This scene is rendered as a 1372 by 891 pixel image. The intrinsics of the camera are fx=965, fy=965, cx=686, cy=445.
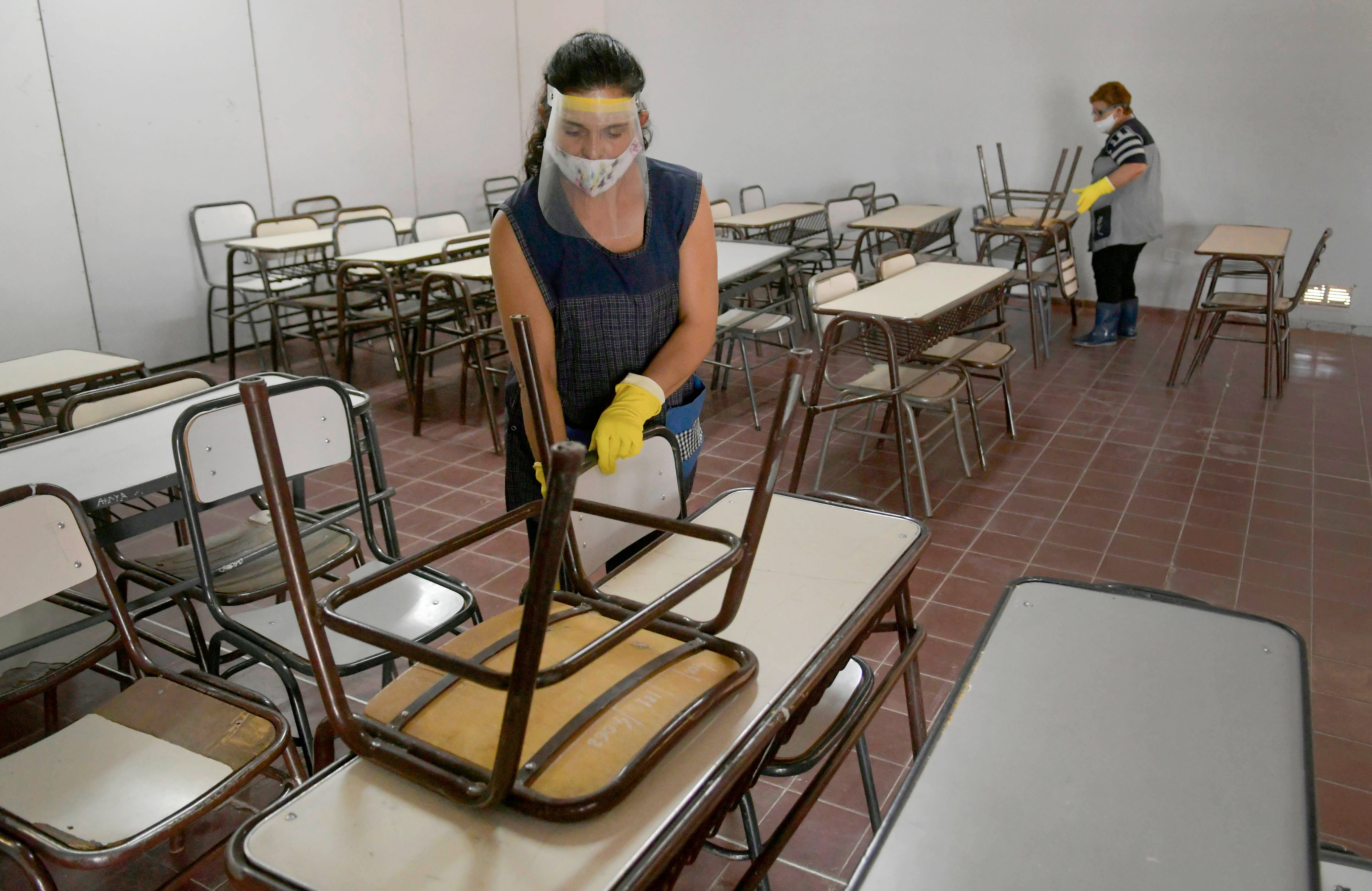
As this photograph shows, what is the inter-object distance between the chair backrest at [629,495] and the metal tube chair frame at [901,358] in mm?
Answer: 1253

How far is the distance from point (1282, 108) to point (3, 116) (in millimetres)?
6958

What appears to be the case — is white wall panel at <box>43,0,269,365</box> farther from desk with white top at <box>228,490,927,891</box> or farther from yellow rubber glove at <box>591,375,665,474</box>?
desk with white top at <box>228,490,927,891</box>

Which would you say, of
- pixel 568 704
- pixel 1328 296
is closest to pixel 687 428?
pixel 568 704

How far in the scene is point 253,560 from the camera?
7.11ft

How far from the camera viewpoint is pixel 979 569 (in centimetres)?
299

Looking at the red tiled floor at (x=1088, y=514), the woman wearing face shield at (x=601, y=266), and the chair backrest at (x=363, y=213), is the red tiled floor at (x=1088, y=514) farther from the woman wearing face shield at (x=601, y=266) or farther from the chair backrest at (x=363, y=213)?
the chair backrest at (x=363, y=213)

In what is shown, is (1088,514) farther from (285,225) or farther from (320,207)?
(320,207)

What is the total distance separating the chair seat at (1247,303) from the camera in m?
4.62

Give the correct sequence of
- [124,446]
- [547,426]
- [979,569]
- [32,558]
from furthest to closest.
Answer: [979,569] < [124,446] < [32,558] < [547,426]

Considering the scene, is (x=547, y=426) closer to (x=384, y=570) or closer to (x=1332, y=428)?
(x=384, y=570)

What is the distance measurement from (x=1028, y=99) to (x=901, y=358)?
12.9ft

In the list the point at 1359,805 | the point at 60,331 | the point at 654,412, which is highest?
the point at 654,412

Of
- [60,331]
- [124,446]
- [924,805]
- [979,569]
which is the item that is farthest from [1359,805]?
[60,331]

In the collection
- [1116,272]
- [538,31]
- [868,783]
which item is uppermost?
[538,31]
